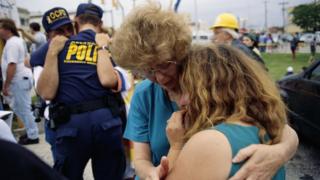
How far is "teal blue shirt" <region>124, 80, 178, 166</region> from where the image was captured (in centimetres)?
173

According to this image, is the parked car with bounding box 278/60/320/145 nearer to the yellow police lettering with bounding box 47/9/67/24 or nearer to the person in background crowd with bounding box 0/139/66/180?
the yellow police lettering with bounding box 47/9/67/24

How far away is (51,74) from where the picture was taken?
8.67 ft

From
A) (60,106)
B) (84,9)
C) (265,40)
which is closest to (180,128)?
(60,106)

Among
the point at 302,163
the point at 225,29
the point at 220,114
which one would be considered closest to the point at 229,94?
the point at 220,114

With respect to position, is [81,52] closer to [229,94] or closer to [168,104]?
[168,104]

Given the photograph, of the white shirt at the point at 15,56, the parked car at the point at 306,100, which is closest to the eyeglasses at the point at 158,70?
the parked car at the point at 306,100

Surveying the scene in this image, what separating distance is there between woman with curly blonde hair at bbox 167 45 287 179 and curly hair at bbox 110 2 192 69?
0.11 meters

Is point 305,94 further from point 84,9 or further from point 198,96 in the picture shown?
point 198,96

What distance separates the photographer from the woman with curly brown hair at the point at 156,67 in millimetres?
1555

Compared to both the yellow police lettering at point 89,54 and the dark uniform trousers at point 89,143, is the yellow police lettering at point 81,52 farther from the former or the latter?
the dark uniform trousers at point 89,143

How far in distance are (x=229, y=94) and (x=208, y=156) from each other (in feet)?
0.90

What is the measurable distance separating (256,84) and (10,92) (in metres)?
4.78

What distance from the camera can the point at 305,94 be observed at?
17.0ft

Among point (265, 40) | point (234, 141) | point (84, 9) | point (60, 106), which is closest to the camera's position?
point (234, 141)
